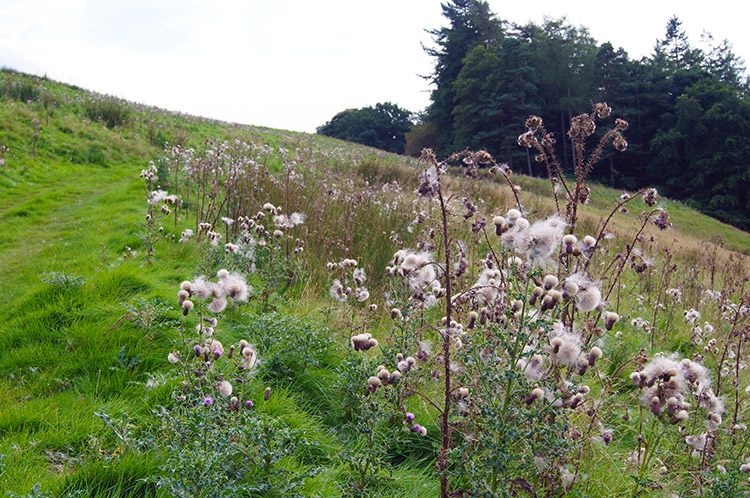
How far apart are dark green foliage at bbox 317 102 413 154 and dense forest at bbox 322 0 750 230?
2504 centimetres

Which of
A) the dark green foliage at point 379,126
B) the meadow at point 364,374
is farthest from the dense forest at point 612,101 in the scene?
the meadow at point 364,374

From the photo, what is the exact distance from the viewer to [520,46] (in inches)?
1395

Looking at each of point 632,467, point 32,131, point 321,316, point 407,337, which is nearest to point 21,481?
point 407,337

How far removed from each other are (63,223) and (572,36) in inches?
1755

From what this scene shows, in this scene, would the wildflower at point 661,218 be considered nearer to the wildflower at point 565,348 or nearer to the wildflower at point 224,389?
the wildflower at point 565,348

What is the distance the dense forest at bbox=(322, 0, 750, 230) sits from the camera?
35.3 m

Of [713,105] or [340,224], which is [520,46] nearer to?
[713,105]

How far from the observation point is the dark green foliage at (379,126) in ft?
229

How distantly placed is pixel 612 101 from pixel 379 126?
125 ft

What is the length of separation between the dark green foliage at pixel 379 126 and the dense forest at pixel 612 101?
82.2ft

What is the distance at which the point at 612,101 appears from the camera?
4056 cm

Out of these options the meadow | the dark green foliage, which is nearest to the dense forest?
the dark green foliage

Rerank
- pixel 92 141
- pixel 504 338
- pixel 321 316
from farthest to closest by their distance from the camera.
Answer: pixel 92 141 < pixel 321 316 < pixel 504 338

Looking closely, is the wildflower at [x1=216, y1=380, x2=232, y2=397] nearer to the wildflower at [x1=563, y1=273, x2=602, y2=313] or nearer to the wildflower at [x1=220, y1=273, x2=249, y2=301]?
the wildflower at [x1=220, y1=273, x2=249, y2=301]
